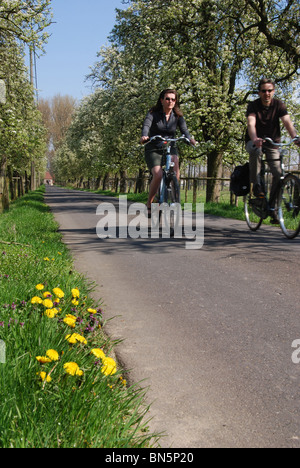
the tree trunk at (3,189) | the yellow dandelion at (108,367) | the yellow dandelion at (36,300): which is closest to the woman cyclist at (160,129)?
the yellow dandelion at (36,300)

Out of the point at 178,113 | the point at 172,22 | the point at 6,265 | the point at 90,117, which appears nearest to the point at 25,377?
the point at 6,265

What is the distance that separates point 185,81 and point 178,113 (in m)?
10.5

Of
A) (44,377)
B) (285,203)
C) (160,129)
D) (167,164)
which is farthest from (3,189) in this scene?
(44,377)

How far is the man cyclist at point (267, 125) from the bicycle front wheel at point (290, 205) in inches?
5.5

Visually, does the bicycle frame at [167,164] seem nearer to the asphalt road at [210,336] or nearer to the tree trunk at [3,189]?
the asphalt road at [210,336]

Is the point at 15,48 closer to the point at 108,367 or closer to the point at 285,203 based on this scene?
the point at 285,203

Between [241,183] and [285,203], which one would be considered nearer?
[285,203]

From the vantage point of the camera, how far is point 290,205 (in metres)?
6.41

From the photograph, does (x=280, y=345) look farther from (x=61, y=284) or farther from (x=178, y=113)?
(x=178, y=113)

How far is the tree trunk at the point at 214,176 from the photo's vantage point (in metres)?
19.4

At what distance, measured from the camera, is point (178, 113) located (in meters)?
8.26

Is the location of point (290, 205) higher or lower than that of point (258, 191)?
lower

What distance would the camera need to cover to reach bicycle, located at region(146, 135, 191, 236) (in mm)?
8094

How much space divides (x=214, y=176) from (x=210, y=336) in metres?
18.1
